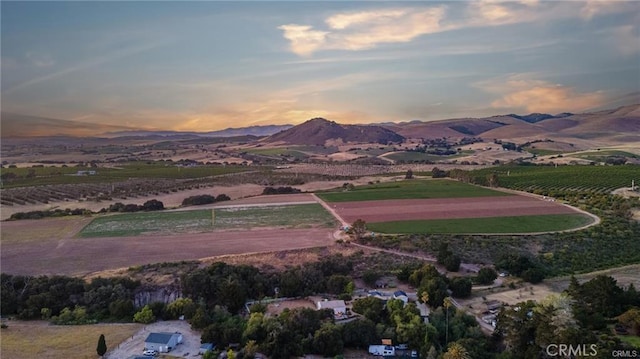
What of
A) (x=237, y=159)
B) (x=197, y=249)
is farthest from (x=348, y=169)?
(x=197, y=249)

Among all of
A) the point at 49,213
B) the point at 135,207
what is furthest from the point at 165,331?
the point at 49,213

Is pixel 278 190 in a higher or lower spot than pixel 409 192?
lower

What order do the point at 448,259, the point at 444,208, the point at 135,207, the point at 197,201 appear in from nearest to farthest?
the point at 448,259
the point at 444,208
the point at 135,207
the point at 197,201

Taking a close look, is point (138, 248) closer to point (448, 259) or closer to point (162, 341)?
point (162, 341)

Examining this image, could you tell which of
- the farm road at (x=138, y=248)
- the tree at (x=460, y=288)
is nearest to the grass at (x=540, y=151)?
the farm road at (x=138, y=248)

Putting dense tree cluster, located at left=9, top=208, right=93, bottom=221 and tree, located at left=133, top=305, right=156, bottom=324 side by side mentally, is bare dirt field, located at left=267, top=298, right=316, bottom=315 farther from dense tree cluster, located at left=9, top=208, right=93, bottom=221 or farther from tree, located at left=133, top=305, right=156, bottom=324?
dense tree cluster, located at left=9, top=208, right=93, bottom=221

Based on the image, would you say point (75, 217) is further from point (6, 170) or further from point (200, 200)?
point (6, 170)
